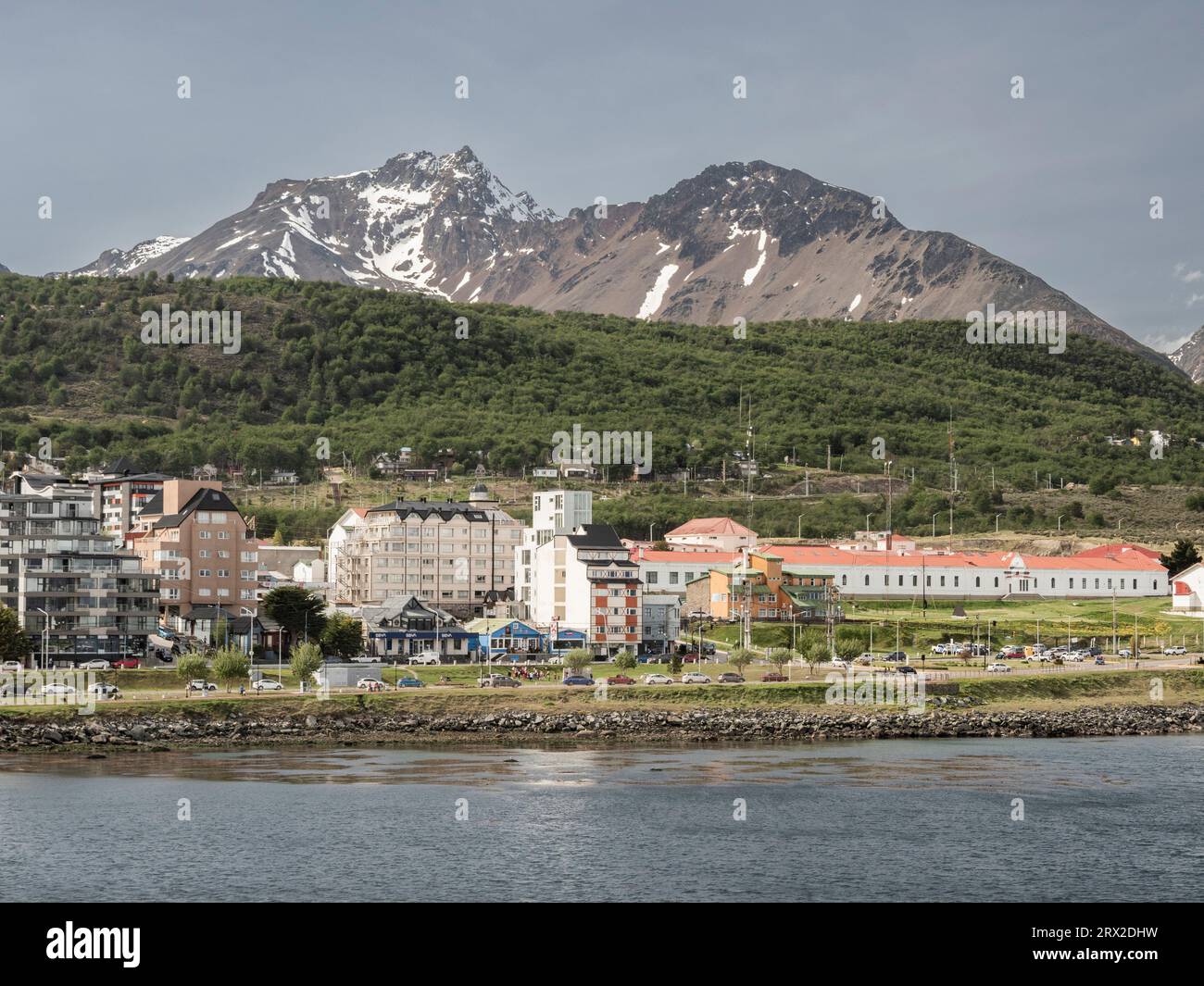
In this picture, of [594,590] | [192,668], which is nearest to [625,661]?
[594,590]

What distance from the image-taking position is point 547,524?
9994cm

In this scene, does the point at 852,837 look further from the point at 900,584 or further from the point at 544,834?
the point at 900,584

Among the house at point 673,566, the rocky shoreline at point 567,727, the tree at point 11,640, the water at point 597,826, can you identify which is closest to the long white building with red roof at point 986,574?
the house at point 673,566

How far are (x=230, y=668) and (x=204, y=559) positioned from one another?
76.0ft

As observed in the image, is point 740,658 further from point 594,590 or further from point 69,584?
point 69,584

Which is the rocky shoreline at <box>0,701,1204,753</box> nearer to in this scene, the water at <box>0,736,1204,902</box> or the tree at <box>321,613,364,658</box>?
the water at <box>0,736,1204,902</box>

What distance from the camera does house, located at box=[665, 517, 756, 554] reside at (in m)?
123

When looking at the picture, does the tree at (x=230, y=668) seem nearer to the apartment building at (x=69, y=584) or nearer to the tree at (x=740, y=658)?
the apartment building at (x=69, y=584)

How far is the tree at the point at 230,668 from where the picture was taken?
221 feet

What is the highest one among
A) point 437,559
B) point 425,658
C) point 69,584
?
point 437,559

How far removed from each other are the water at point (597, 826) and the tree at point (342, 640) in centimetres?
1991

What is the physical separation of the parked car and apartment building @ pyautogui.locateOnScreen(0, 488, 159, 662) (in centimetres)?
1957

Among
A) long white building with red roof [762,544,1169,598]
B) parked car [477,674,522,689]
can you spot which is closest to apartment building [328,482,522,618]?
long white building with red roof [762,544,1169,598]

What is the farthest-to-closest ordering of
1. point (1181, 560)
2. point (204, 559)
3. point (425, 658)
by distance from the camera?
point (1181, 560)
point (204, 559)
point (425, 658)
